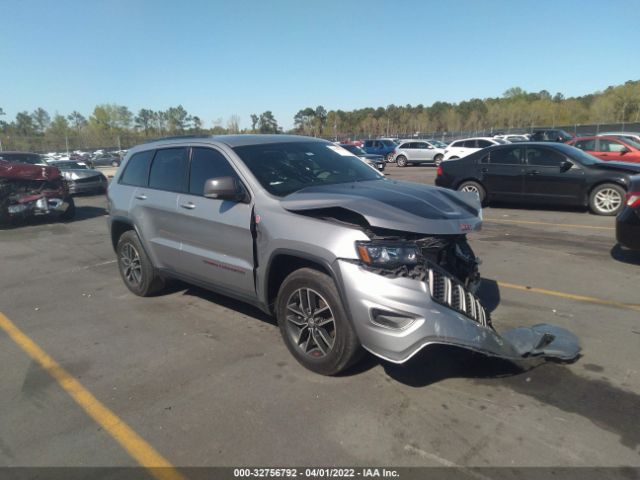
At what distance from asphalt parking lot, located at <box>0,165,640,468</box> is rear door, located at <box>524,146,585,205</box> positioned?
5.31 m

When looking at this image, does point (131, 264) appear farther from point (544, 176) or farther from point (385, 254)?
point (544, 176)

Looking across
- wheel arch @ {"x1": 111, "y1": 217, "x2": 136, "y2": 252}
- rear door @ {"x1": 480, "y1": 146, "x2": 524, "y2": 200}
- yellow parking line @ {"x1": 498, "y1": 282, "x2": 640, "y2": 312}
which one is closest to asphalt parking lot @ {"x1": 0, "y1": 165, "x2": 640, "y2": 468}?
yellow parking line @ {"x1": 498, "y1": 282, "x2": 640, "y2": 312}

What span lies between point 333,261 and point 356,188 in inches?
36.4

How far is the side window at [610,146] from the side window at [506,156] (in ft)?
22.2

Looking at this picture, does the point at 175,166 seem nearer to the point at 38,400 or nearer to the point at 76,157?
the point at 38,400

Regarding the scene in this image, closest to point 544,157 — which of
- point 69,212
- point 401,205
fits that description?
point 401,205

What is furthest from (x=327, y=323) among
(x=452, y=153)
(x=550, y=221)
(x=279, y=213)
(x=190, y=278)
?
(x=452, y=153)

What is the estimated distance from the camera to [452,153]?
1005 inches

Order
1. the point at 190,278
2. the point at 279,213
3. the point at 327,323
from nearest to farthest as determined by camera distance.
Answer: the point at 327,323, the point at 279,213, the point at 190,278

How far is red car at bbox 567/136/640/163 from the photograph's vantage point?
614 inches

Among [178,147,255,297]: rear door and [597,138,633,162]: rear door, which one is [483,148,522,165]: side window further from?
[178,147,255,297]: rear door

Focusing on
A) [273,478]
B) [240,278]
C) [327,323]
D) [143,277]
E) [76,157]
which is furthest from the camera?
[76,157]

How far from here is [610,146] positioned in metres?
15.9

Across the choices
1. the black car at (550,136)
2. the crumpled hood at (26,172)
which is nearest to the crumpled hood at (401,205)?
the crumpled hood at (26,172)
